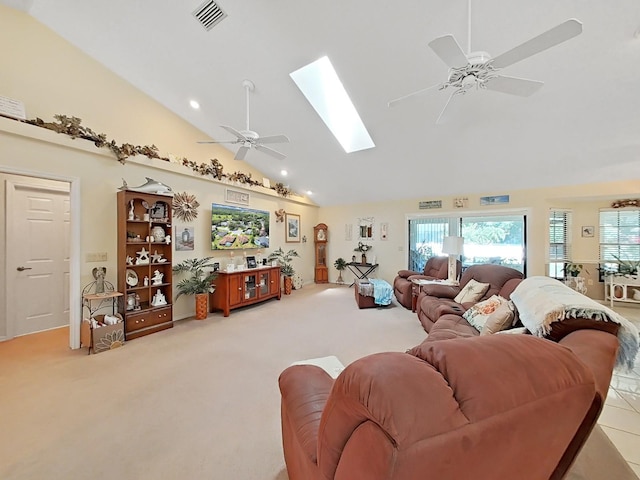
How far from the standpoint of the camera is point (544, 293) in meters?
1.65

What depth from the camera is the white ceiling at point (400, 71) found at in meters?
2.43

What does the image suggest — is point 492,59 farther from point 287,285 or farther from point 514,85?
point 287,285

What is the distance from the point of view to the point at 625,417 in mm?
1939

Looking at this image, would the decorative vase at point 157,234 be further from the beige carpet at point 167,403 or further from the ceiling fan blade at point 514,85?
the ceiling fan blade at point 514,85

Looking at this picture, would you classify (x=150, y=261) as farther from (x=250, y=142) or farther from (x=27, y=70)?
(x=27, y=70)

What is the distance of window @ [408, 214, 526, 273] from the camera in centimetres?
572

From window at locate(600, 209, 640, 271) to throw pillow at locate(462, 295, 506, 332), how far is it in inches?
172

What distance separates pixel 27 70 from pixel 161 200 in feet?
6.20

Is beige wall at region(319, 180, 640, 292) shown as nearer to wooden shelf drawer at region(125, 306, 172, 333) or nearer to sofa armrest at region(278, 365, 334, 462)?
wooden shelf drawer at region(125, 306, 172, 333)

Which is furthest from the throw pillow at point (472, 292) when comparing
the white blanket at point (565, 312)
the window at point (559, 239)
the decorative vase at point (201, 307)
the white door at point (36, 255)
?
the white door at point (36, 255)

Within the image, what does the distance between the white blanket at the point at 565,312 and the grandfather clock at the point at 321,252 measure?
239 inches

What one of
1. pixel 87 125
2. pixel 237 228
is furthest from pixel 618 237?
pixel 87 125

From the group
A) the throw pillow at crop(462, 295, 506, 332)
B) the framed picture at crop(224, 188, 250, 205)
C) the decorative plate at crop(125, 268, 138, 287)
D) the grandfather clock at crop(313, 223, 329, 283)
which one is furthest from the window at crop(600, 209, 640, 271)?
the decorative plate at crop(125, 268, 138, 287)

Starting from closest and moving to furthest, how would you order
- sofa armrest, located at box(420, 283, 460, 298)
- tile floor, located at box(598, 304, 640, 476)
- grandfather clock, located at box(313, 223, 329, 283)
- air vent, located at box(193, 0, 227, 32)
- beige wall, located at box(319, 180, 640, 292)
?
tile floor, located at box(598, 304, 640, 476) → air vent, located at box(193, 0, 227, 32) → sofa armrest, located at box(420, 283, 460, 298) → beige wall, located at box(319, 180, 640, 292) → grandfather clock, located at box(313, 223, 329, 283)
